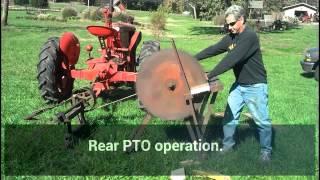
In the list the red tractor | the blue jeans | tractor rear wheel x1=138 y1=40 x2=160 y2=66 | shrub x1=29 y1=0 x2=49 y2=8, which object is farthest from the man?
shrub x1=29 y1=0 x2=49 y2=8

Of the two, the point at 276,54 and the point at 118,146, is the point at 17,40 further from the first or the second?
the point at 118,146

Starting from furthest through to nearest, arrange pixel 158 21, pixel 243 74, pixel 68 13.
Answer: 1. pixel 68 13
2. pixel 158 21
3. pixel 243 74

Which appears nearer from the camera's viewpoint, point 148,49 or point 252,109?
point 252,109

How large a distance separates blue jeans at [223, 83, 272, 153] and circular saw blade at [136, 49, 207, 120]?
0.70 metres

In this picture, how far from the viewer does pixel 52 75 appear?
857cm

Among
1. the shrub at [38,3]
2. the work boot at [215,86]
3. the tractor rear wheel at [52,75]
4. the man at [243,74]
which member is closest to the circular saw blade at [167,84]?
the work boot at [215,86]

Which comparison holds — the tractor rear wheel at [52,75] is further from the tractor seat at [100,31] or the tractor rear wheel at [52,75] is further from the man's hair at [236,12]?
the man's hair at [236,12]

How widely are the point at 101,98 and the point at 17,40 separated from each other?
1299 cm

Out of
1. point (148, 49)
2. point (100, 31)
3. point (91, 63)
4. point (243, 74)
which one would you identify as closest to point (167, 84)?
point (243, 74)

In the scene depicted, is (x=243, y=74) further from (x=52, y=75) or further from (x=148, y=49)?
(x=148, y=49)

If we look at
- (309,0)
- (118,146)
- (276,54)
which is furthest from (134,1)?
(118,146)

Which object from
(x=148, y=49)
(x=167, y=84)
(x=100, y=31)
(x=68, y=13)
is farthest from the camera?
(x=68, y=13)

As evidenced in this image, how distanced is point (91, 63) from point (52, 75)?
2.51 ft

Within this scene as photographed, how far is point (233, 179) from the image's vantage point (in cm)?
580
